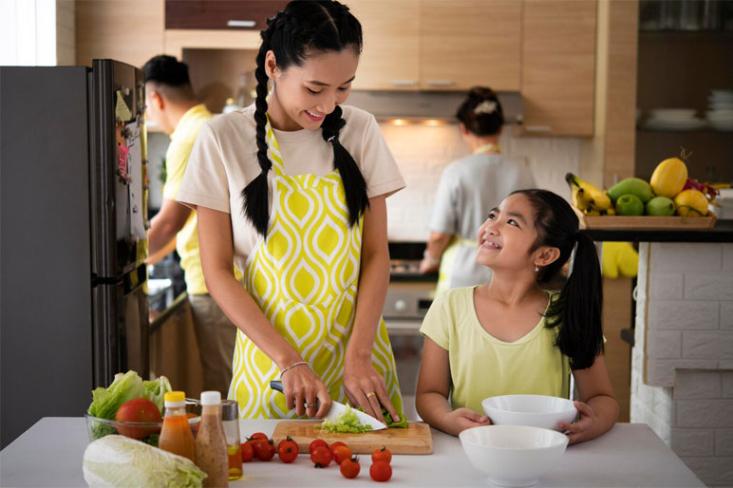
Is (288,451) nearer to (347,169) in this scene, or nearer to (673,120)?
(347,169)

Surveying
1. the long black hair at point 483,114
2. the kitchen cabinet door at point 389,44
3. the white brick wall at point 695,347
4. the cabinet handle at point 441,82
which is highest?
the kitchen cabinet door at point 389,44

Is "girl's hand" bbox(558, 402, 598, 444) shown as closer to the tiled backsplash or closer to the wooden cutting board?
the wooden cutting board

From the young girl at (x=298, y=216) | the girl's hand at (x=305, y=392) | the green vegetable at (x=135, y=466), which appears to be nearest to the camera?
the green vegetable at (x=135, y=466)

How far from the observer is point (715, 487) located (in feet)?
8.46

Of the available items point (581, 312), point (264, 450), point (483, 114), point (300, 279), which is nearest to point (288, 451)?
point (264, 450)

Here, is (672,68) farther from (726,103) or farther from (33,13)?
(33,13)

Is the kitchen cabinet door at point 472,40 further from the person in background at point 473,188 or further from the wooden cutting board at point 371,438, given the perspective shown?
the wooden cutting board at point 371,438

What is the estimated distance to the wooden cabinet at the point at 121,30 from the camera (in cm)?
442

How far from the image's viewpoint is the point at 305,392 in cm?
172

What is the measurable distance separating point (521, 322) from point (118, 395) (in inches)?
34.8

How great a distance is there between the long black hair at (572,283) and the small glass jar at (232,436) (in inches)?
31.0

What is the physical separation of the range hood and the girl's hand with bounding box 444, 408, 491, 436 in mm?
2992

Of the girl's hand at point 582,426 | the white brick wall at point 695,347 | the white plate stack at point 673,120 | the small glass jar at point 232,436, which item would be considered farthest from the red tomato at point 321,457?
the white plate stack at point 673,120

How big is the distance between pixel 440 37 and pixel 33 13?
1820mm
